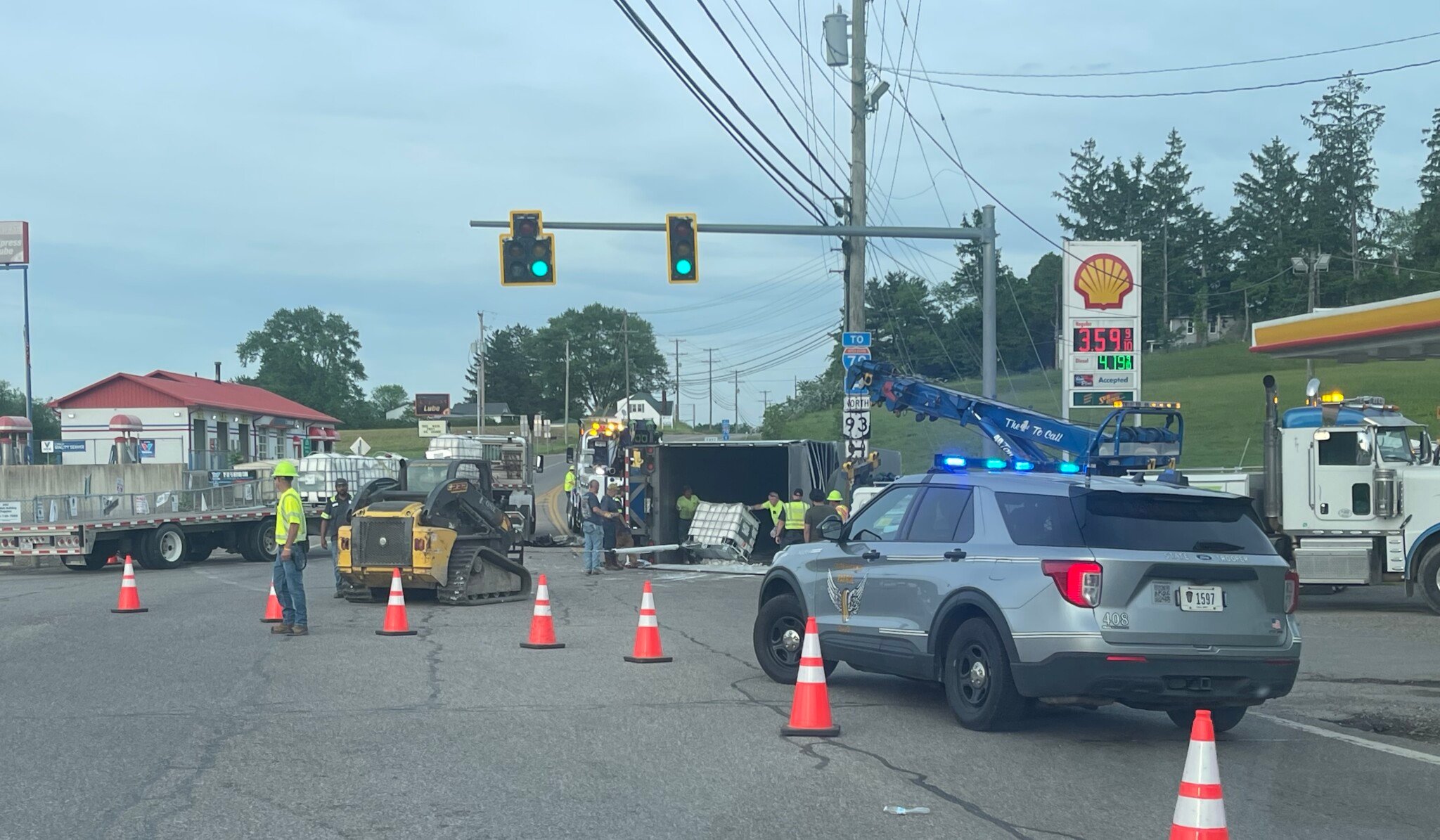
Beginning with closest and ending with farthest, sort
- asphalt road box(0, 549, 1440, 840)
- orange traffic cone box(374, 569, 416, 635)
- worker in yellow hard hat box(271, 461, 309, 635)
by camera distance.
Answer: asphalt road box(0, 549, 1440, 840) < worker in yellow hard hat box(271, 461, 309, 635) < orange traffic cone box(374, 569, 416, 635)

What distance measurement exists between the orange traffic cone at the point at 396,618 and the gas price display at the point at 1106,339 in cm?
1442

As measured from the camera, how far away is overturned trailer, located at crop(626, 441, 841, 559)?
1177 inches


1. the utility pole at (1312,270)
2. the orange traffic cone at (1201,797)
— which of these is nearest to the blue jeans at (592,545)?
the orange traffic cone at (1201,797)

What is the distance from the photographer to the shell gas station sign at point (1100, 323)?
2517cm

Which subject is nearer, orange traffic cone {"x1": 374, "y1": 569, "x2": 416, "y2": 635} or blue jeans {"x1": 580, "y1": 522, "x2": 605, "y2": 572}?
orange traffic cone {"x1": 374, "y1": 569, "x2": 416, "y2": 635}

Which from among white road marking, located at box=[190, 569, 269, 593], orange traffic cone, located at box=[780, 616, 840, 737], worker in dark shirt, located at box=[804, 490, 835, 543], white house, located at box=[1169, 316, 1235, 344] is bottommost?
white road marking, located at box=[190, 569, 269, 593]

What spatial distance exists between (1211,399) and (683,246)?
49.1 m

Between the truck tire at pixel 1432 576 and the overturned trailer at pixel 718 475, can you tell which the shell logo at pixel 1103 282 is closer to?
the overturned trailer at pixel 718 475

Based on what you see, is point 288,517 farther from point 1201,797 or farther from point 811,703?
point 1201,797

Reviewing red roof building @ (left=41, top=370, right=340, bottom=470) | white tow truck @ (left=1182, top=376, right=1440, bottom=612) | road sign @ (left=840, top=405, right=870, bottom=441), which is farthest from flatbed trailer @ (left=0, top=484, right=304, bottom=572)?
red roof building @ (left=41, top=370, right=340, bottom=470)

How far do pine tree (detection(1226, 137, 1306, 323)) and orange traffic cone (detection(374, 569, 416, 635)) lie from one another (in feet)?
290

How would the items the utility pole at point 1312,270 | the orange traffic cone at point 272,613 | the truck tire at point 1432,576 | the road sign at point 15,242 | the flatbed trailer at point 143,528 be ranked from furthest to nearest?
the road sign at point 15,242
the utility pole at point 1312,270
the flatbed trailer at point 143,528
the truck tire at point 1432,576
the orange traffic cone at point 272,613

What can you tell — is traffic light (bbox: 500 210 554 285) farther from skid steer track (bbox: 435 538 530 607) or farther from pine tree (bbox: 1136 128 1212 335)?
pine tree (bbox: 1136 128 1212 335)

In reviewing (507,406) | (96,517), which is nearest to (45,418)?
(507,406)
